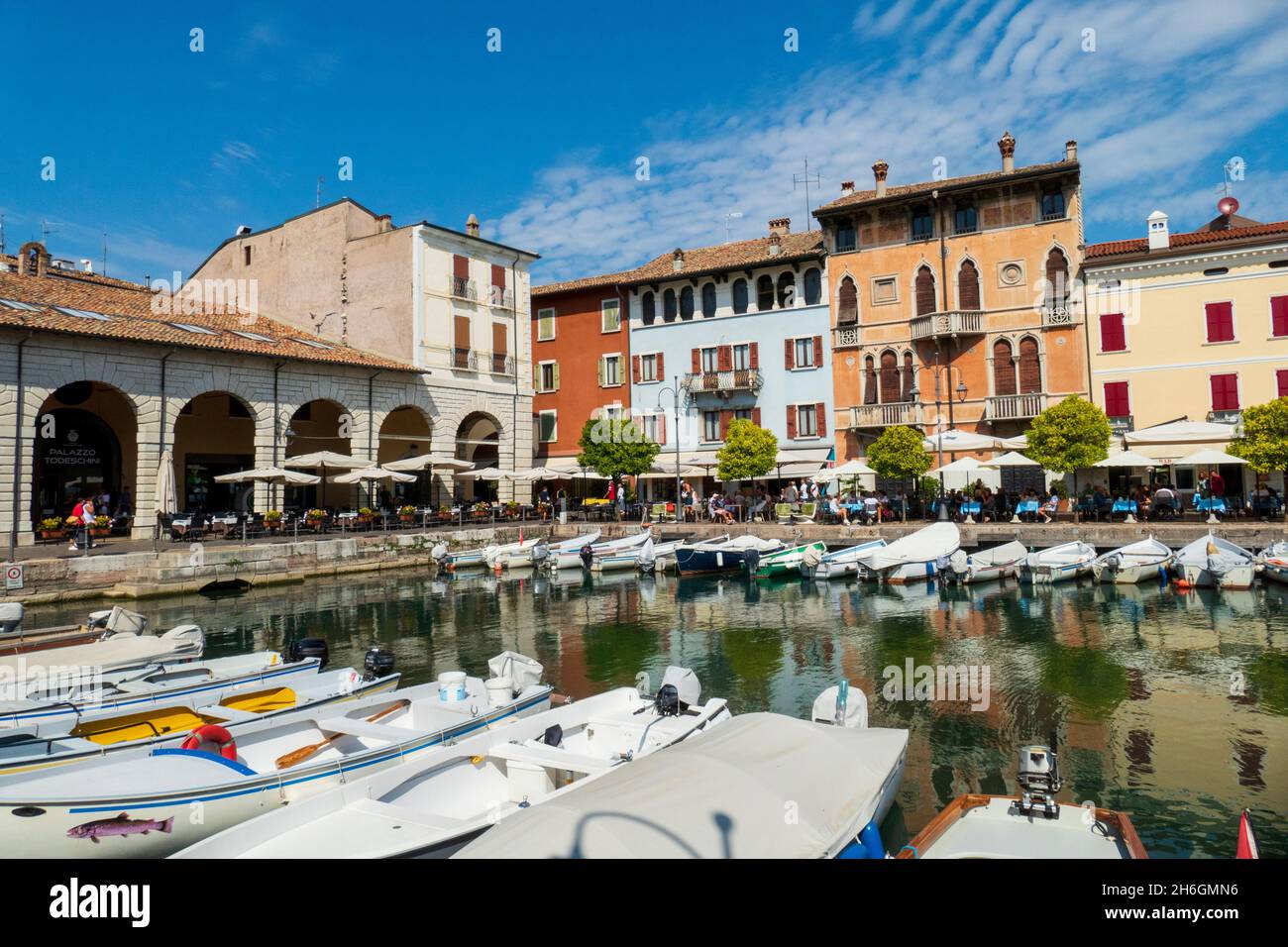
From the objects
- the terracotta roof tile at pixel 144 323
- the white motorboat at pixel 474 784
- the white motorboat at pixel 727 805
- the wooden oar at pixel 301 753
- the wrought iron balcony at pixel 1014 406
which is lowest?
the wooden oar at pixel 301 753

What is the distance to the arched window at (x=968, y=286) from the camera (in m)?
34.8

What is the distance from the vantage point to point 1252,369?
98.2 feet

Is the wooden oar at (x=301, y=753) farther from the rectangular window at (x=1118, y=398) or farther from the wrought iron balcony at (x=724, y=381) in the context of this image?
the rectangular window at (x=1118, y=398)

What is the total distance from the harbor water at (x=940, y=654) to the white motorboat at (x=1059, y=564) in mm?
1078

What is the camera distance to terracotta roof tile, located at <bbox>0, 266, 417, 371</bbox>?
2477cm

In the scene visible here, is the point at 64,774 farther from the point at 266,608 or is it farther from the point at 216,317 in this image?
the point at 216,317

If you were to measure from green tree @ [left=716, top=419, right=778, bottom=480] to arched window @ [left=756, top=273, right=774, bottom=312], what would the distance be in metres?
7.96

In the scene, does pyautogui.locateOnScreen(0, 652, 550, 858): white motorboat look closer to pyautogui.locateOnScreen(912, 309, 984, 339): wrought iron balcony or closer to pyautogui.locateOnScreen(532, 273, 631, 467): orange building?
pyautogui.locateOnScreen(912, 309, 984, 339): wrought iron balcony

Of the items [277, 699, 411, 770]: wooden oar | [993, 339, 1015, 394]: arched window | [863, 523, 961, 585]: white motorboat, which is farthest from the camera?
[993, 339, 1015, 394]: arched window

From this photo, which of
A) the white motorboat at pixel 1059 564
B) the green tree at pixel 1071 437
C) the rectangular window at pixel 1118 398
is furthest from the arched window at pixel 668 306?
the white motorboat at pixel 1059 564

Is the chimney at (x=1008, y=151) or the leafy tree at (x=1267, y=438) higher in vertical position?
the chimney at (x=1008, y=151)

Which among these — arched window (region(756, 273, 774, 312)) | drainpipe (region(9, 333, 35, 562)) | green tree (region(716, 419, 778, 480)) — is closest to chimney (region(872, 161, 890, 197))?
arched window (region(756, 273, 774, 312))

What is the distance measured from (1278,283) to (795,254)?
1881 cm
